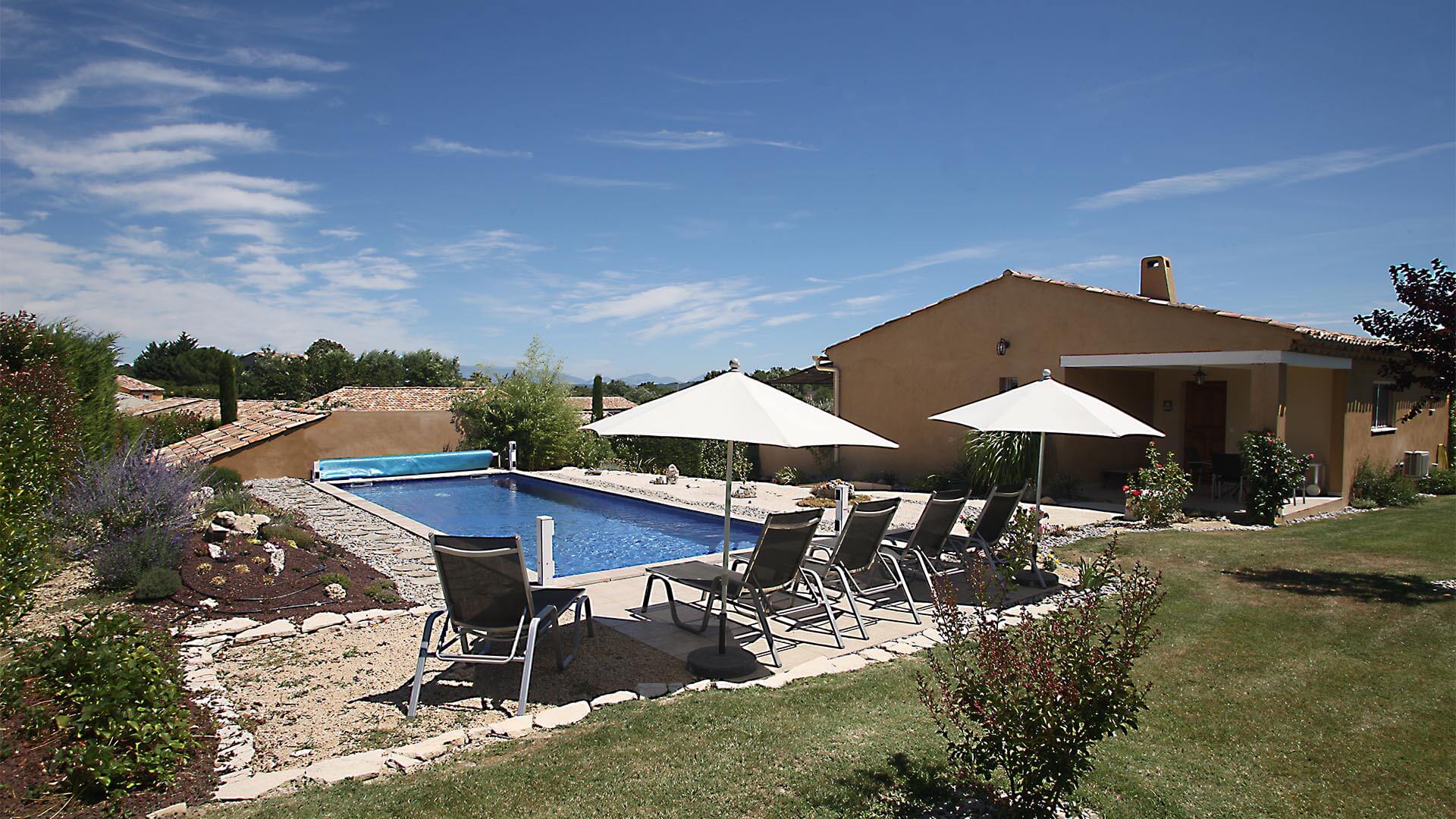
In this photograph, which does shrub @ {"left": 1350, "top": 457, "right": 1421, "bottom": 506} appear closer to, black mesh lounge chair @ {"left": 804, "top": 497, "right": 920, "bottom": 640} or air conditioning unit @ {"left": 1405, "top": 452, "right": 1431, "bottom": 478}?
air conditioning unit @ {"left": 1405, "top": 452, "right": 1431, "bottom": 478}

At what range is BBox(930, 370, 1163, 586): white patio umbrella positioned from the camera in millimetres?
7477

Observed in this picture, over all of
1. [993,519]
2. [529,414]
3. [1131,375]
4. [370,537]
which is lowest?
[370,537]

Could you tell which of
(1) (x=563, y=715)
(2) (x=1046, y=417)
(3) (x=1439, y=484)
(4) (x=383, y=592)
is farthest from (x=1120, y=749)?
(3) (x=1439, y=484)

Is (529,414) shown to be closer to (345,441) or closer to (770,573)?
(345,441)

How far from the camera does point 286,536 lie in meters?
8.74

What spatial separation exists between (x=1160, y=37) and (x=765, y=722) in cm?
1284

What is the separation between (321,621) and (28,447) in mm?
3201

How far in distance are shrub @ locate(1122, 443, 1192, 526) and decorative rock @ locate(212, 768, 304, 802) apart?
37.1 feet

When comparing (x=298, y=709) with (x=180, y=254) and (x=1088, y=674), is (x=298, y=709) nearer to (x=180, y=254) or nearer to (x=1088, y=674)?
(x=1088, y=674)

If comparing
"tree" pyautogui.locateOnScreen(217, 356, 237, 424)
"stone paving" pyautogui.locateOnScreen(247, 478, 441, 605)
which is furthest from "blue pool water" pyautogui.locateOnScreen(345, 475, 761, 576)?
"tree" pyautogui.locateOnScreen(217, 356, 237, 424)

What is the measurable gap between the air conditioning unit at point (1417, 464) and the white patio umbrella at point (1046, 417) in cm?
1218

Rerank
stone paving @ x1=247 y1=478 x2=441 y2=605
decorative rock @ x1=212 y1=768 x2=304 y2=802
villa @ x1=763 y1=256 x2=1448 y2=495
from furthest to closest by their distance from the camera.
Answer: villa @ x1=763 y1=256 x2=1448 y2=495, stone paving @ x1=247 y1=478 x2=441 y2=605, decorative rock @ x1=212 y1=768 x2=304 y2=802

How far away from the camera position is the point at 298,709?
14.8 ft

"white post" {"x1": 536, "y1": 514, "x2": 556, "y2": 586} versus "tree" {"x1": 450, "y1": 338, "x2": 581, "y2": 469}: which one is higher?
"tree" {"x1": 450, "y1": 338, "x2": 581, "y2": 469}
